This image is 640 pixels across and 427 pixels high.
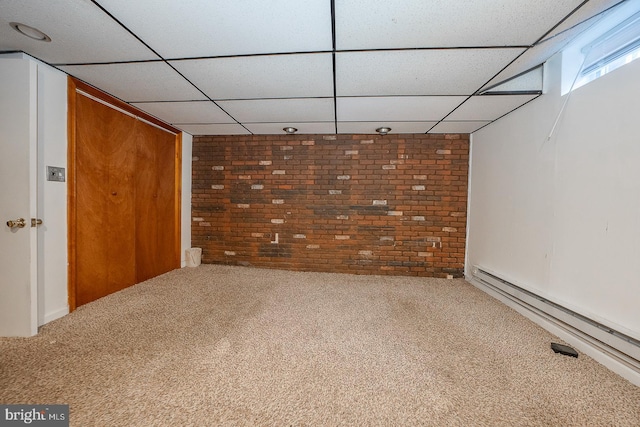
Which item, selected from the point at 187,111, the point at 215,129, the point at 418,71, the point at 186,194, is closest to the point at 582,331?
the point at 418,71

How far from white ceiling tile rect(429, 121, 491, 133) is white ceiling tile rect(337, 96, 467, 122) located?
32 cm

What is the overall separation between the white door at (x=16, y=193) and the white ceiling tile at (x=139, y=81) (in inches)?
13.8

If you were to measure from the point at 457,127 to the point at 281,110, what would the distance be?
2.58 metres

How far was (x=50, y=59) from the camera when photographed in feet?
6.31

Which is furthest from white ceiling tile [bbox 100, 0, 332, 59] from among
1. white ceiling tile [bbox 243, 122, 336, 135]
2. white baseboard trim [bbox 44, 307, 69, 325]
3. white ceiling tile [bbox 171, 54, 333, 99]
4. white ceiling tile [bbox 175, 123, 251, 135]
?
white baseboard trim [bbox 44, 307, 69, 325]

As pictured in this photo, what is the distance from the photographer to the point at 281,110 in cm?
283

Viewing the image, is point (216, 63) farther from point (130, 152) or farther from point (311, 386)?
point (311, 386)

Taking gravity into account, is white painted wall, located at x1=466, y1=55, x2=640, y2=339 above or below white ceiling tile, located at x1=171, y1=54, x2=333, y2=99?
below

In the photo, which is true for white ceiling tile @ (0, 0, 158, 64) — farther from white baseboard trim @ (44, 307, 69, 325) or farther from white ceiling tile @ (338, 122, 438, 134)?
white ceiling tile @ (338, 122, 438, 134)

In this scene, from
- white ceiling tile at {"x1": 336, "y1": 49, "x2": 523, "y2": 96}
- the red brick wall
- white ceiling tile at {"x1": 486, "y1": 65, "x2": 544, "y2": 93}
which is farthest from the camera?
the red brick wall

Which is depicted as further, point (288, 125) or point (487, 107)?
point (288, 125)

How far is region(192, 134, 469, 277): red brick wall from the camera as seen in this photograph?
3.69 metres

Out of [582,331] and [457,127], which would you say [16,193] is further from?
[457,127]

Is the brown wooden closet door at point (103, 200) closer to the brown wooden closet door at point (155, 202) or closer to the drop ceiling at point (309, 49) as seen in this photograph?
the brown wooden closet door at point (155, 202)
